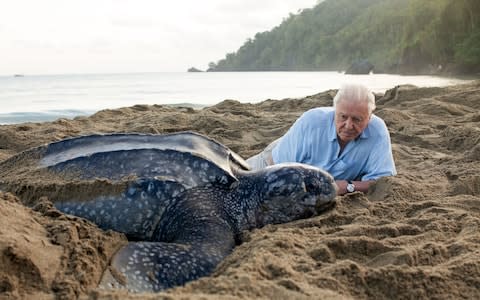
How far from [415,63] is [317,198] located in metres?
24.5

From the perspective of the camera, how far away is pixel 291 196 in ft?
7.30

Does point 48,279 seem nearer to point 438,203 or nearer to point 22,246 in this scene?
point 22,246

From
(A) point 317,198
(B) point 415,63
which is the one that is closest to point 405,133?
(A) point 317,198

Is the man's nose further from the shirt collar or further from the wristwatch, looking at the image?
the wristwatch

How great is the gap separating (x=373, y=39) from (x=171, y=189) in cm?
5001

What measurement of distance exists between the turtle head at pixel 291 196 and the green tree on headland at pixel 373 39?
1800 cm

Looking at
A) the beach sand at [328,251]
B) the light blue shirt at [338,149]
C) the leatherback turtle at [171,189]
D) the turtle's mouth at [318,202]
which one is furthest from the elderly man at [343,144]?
the leatherback turtle at [171,189]

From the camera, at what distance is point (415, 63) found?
975 inches

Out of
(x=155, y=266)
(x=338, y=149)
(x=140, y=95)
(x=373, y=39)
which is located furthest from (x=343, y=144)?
(x=373, y=39)

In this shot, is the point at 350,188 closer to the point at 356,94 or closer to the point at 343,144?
the point at 343,144

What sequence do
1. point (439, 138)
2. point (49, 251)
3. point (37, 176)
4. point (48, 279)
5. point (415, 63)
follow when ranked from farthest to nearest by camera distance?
point (415, 63)
point (439, 138)
point (37, 176)
point (49, 251)
point (48, 279)

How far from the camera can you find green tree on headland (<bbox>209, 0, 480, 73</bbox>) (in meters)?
20.3

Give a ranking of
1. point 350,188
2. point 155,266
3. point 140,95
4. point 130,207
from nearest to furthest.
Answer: point 155,266 < point 130,207 < point 350,188 < point 140,95

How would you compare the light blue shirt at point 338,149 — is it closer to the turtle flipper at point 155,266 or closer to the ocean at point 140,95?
the turtle flipper at point 155,266
